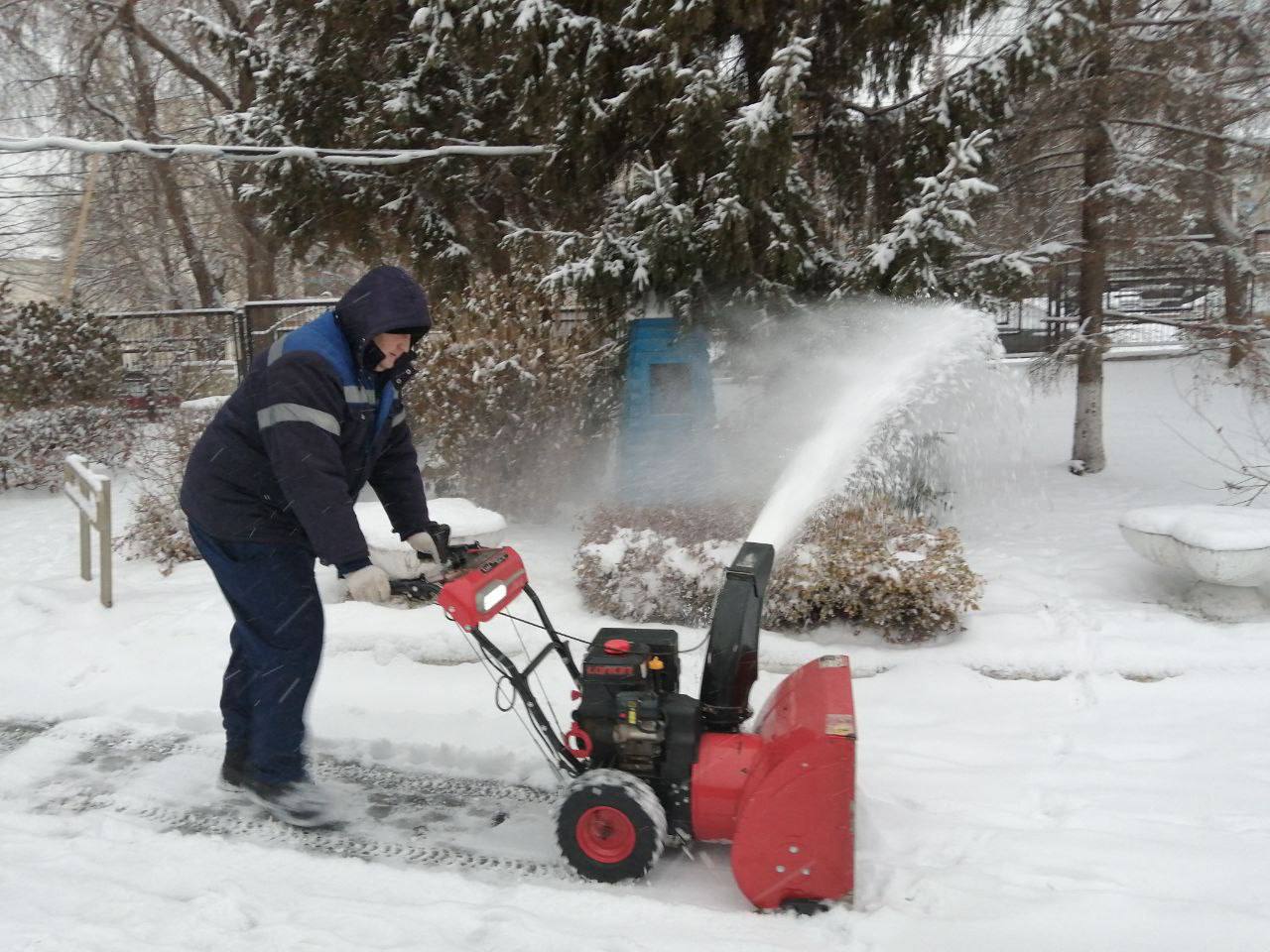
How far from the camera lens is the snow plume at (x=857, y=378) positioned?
18.7 ft

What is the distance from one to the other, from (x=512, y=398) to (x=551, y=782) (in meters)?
4.10

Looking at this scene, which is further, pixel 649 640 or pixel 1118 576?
pixel 1118 576

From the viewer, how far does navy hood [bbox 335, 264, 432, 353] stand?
3.02m

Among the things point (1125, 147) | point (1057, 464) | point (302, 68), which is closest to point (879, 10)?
point (1125, 147)

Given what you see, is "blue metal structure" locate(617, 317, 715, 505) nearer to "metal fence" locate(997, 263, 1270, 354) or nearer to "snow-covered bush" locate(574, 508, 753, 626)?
"snow-covered bush" locate(574, 508, 753, 626)

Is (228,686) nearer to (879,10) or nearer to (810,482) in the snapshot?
(810,482)

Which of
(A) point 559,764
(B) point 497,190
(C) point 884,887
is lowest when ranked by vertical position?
(C) point 884,887

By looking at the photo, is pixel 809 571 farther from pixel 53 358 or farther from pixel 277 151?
pixel 53 358

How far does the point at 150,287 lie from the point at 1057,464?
1934cm

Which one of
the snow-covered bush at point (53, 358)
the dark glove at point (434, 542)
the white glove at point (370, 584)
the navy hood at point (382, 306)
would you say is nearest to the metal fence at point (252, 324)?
the snow-covered bush at point (53, 358)

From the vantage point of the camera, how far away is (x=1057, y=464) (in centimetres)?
888

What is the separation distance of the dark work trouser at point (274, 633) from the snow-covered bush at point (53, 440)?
7.49 metres

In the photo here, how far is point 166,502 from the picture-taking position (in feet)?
24.4

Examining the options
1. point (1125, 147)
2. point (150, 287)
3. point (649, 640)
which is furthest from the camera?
point (150, 287)
